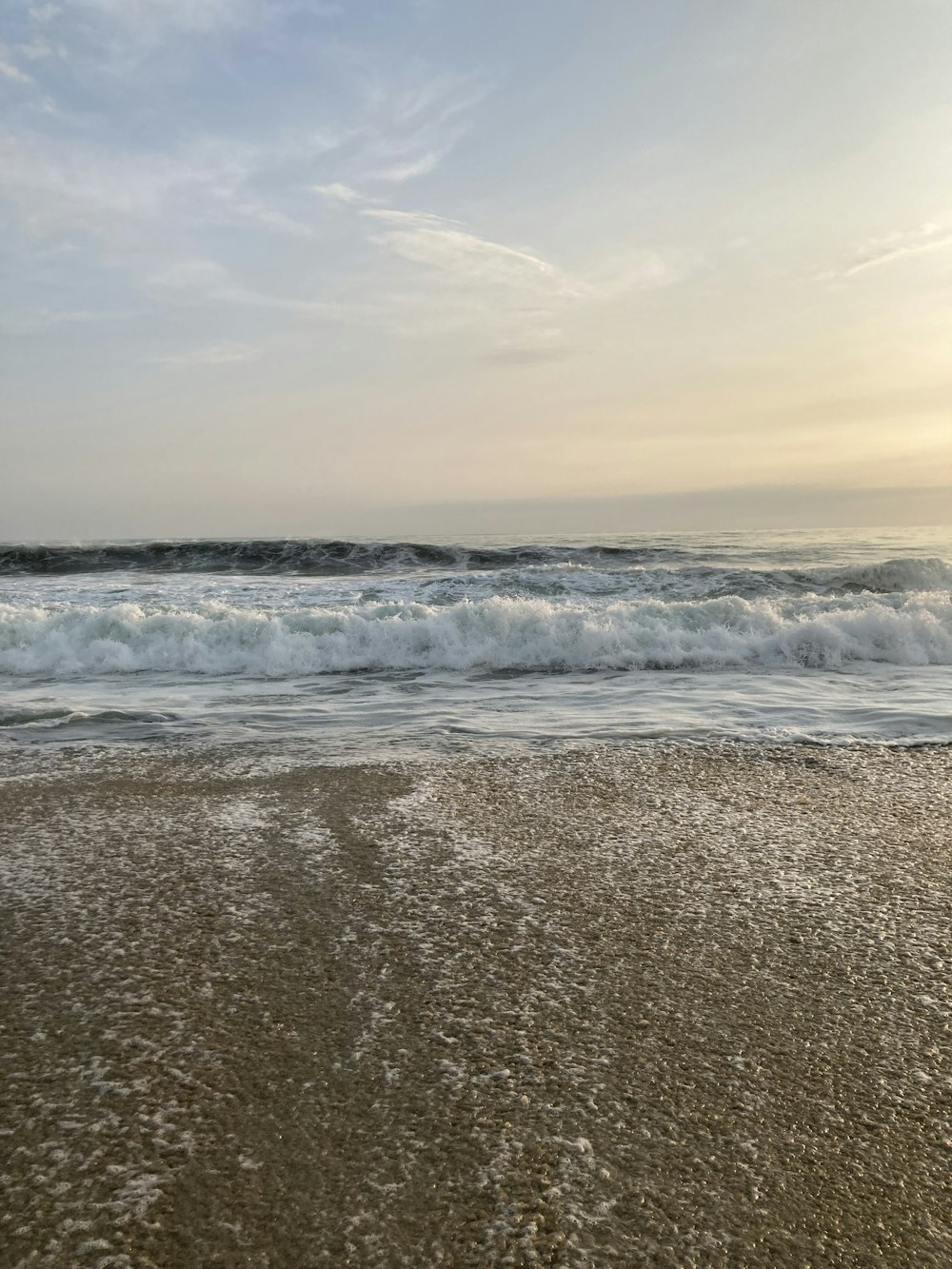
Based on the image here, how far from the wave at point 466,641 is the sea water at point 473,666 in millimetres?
23

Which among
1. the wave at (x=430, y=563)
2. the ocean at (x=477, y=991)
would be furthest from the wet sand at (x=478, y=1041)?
the wave at (x=430, y=563)

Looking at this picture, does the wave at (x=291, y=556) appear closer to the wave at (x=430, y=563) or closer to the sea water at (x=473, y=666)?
the wave at (x=430, y=563)

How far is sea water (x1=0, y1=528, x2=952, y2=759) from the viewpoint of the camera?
5219 millimetres

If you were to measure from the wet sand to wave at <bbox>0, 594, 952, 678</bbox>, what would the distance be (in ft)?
16.4

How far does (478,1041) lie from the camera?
1749 mm

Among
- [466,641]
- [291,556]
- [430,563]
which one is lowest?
[466,641]

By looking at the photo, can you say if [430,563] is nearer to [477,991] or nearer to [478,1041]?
[477,991]

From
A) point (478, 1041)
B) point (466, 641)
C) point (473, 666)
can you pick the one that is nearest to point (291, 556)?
point (466, 641)

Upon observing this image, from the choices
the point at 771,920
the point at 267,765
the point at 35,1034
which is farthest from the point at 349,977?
the point at 267,765

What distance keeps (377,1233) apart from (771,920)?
1432 mm

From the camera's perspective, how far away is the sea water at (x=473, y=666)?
5219mm

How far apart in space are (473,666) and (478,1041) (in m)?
6.54

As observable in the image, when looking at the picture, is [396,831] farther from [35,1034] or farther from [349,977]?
[35,1034]

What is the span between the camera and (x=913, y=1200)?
132cm
